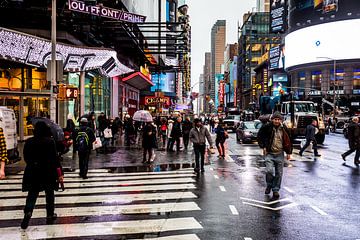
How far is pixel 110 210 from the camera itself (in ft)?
27.7

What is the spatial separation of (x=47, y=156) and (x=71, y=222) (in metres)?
1.26

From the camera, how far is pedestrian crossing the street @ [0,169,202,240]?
6.77m

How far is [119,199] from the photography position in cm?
956

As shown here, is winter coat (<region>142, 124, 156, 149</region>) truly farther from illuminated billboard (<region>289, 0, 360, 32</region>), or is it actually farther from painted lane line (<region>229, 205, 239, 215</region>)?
illuminated billboard (<region>289, 0, 360, 32</region>)

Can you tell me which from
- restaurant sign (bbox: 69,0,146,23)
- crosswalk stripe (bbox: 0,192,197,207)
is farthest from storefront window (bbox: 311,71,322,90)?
crosswalk stripe (bbox: 0,192,197,207)

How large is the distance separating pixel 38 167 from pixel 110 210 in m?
1.90

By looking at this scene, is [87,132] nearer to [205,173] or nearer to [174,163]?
[205,173]

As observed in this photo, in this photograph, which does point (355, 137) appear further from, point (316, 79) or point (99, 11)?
point (316, 79)

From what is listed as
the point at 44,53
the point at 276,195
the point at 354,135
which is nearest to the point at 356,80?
the point at 354,135

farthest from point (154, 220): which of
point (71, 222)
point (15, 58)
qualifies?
point (15, 58)

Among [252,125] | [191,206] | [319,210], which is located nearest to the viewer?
[319,210]

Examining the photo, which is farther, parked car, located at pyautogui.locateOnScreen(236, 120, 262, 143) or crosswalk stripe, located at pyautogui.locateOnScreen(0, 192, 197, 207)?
parked car, located at pyautogui.locateOnScreen(236, 120, 262, 143)

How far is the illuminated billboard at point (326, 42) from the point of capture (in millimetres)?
86875

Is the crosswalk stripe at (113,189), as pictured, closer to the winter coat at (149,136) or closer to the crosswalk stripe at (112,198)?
the crosswalk stripe at (112,198)
